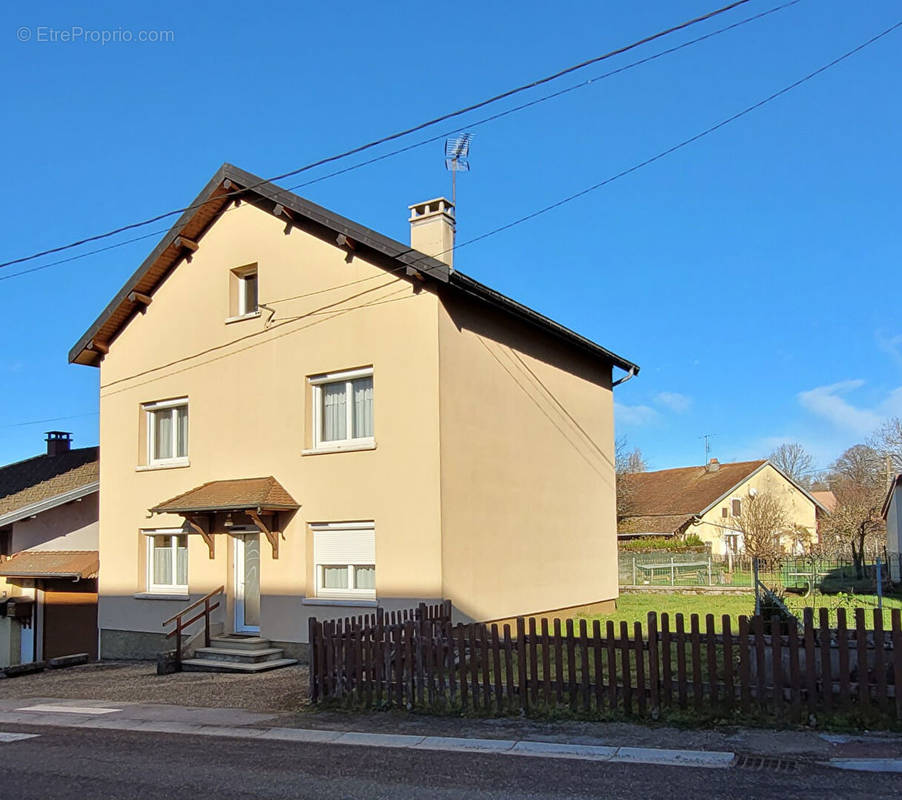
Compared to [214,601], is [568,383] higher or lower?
higher

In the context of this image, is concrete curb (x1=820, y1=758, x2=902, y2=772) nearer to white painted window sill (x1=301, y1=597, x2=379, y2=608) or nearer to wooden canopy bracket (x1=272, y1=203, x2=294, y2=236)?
white painted window sill (x1=301, y1=597, x2=379, y2=608)

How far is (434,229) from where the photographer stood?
53.0 feet

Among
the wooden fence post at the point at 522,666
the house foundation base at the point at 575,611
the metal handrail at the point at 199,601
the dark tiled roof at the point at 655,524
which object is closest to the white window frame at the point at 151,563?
the metal handrail at the point at 199,601

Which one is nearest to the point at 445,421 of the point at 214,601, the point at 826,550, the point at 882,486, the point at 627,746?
the point at 214,601

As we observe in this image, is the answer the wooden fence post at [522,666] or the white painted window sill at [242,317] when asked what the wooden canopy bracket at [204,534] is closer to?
the white painted window sill at [242,317]

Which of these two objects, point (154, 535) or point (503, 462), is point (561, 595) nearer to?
point (503, 462)

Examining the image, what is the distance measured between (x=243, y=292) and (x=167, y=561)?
601cm

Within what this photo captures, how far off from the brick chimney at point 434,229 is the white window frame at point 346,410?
96.5 inches

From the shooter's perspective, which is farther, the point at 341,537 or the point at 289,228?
the point at 289,228

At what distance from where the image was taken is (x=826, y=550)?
39.1 metres

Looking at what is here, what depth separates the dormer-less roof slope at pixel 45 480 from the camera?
21.9 m

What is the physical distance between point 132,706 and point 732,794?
8937mm

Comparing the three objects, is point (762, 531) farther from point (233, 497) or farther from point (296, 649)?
point (233, 497)

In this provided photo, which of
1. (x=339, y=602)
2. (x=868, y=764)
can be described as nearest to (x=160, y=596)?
(x=339, y=602)
